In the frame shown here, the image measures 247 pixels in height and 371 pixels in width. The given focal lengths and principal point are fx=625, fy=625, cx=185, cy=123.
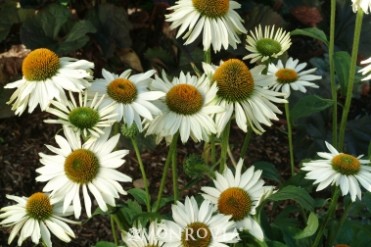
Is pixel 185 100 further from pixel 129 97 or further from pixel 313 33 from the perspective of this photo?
pixel 313 33

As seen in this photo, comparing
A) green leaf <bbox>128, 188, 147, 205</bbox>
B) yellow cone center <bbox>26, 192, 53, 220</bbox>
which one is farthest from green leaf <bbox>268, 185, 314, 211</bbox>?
yellow cone center <bbox>26, 192, 53, 220</bbox>

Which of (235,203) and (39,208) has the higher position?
(235,203)

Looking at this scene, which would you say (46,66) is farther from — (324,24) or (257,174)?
(324,24)

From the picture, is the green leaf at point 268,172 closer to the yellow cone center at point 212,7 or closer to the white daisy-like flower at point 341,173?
the white daisy-like flower at point 341,173

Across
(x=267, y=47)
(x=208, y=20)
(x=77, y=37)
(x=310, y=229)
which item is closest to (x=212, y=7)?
(x=208, y=20)

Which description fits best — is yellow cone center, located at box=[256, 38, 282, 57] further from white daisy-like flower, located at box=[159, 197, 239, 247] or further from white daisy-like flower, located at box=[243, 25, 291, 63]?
white daisy-like flower, located at box=[159, 197, 239, 247]

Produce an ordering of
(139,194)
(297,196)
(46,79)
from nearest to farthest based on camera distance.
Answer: (46,79), (297,196), (139,194)
